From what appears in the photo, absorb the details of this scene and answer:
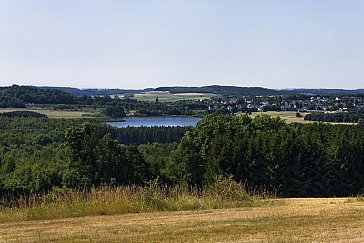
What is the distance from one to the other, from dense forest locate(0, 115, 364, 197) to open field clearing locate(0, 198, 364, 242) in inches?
1009

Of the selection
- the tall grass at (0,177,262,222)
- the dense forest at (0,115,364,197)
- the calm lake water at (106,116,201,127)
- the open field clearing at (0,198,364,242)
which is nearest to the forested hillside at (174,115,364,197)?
the dense forest at (0,115,364,197)

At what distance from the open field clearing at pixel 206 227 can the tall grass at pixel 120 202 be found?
0.64 meters

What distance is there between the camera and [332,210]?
13039 millimetres

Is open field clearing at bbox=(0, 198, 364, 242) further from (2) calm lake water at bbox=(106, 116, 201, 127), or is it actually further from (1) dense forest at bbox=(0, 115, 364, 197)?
(2) calm lake water at bbox=(106, 116, 201, 127)

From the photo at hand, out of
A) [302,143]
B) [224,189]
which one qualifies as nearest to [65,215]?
[224,189]

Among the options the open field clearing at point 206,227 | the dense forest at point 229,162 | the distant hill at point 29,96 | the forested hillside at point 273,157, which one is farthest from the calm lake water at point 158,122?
the open field clearing at point 206,227

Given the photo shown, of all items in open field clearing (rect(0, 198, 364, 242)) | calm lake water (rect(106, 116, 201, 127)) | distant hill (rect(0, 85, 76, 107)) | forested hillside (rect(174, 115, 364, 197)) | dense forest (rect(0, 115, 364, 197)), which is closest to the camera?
open field clearing (rect(0, 198, 364, 242))

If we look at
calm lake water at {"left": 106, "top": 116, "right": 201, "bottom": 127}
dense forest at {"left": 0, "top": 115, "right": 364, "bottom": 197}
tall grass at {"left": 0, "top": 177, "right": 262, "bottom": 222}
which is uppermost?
tall grass at {"left": 0, "top": 177, "right": 262, "bottom": 222}

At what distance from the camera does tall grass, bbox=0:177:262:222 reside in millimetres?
12289

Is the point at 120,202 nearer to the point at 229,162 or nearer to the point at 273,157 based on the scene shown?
the point at 229,162

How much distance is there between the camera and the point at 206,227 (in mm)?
10273

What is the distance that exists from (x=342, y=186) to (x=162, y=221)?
37.4m

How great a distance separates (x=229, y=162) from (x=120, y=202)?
89.4ft

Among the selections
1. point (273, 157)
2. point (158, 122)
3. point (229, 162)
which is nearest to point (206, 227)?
point (229, 162)
